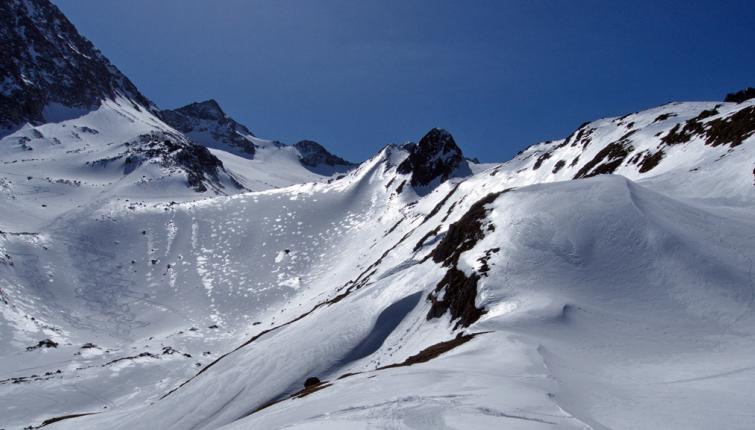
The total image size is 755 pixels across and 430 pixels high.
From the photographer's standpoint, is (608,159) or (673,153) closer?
(673,153)

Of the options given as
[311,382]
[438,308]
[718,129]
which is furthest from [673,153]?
[311,382]

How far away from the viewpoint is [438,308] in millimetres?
28812

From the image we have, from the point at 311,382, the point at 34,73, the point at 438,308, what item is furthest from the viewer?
the point at 34,73

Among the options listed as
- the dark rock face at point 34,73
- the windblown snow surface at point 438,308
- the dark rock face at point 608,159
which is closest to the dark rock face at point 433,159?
the windblown snow surface at point 438,308

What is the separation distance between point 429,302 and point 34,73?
194 meters

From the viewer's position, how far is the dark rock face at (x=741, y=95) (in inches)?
2188

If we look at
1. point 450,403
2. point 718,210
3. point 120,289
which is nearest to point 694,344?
point 450,403

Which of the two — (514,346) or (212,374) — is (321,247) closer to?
(212,374)

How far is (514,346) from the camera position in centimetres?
1733

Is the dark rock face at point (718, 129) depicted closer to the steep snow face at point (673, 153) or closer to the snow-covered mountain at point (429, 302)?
the steep snow face at point (673, 153)

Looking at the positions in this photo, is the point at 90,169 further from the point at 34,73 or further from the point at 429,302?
the point at 429,302

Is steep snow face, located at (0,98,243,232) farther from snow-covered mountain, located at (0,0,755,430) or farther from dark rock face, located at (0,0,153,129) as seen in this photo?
dark rock face, located at (0,0,153,129)

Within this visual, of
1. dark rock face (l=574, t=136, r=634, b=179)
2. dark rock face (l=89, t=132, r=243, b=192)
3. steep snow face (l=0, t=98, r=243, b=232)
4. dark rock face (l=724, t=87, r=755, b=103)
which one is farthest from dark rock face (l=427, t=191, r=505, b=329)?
dark rock face (l=89, t=132, r=243, b=192)

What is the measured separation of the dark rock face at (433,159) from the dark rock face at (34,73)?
386ft
